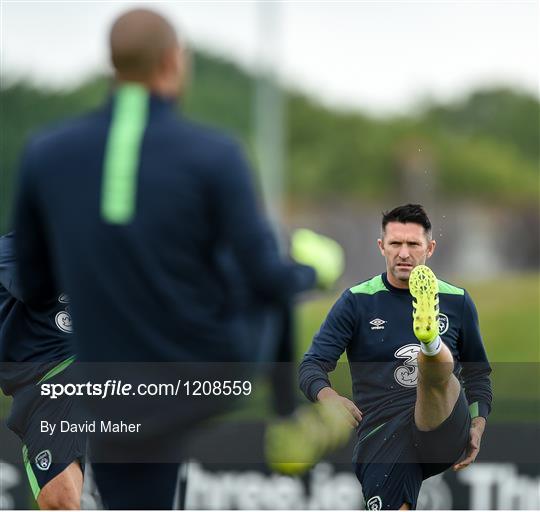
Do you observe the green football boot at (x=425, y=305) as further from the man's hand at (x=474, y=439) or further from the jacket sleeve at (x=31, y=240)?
the jacket sleeve at (x=31, y=240)

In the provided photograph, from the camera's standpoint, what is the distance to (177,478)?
2723mm

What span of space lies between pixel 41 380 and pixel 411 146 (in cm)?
1849

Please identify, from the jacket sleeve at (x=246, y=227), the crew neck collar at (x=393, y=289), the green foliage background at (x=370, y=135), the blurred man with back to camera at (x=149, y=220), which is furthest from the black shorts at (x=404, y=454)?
the green foliage background at (x=370, y=135)

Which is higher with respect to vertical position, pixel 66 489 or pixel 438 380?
pixel 438 380

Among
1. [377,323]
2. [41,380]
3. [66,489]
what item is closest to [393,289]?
[377,323]

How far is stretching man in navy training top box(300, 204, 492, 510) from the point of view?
12.1ft

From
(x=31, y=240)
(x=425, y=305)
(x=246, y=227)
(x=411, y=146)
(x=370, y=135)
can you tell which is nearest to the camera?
(x=246, y=227)

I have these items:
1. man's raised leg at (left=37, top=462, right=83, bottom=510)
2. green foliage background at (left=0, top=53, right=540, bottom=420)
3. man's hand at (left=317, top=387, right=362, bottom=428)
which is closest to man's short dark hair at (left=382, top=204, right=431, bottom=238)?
man's hand at (left=317, top=387, right=362, bottom=428)

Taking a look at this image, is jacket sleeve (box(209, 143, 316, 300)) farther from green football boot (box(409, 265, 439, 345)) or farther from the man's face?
the man's face

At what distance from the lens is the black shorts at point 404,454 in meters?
3.78

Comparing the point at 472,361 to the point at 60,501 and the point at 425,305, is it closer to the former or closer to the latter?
the point at 425,305

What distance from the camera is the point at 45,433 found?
157 inches

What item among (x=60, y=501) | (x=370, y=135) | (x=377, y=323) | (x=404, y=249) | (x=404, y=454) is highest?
(x=370, y=135)

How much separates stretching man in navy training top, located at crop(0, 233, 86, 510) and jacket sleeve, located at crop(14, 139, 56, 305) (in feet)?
3.50
